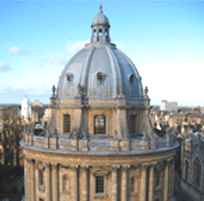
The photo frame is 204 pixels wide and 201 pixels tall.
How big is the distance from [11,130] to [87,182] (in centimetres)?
4256

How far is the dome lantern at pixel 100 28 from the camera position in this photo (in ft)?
104

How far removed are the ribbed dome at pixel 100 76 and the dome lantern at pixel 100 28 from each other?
1698 mm

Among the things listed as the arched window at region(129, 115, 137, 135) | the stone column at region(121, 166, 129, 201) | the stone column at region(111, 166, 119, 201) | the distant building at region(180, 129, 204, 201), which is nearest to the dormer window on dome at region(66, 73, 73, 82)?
the arched window at region(129, 115, 137, 135)

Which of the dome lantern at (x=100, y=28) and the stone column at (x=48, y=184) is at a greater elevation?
the dome lantern at (x=100, y=28)

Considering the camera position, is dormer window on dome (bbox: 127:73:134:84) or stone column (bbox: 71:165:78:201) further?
dormer window on dome (bbox: 127:73:134:84)

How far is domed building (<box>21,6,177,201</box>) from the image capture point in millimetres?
25203

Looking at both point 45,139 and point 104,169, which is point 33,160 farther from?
point 104,169

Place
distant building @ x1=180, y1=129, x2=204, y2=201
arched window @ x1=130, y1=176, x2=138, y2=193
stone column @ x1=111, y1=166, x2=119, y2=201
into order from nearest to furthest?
1. stone column @ x1=111, y1=166, x2=119, y2=201
2. arched window @ x1=130, y1=176, x2=138, y2=193
3. distant building @ x1=180, y1=129, x2=204, y2=201

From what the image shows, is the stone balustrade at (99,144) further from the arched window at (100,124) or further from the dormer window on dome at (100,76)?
the dormer window on dome at (100,76)

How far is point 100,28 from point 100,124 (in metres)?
13.1

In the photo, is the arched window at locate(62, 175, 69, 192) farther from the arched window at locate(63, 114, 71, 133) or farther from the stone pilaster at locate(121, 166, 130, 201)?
the stone pilaster at locate(121, 166, 130, 201)

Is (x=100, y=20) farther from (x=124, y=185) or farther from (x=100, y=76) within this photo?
(x=124, y=185)

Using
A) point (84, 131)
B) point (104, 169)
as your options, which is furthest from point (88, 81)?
point (104, 169)

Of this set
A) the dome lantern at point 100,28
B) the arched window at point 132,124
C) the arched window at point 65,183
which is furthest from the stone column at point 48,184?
the dome lantern at point 100,28
